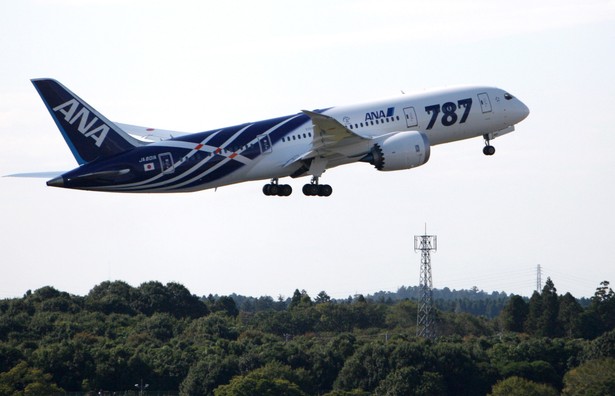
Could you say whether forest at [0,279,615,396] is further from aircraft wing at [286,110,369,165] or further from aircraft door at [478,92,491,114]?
aircraft wing at [286,110,369,165]

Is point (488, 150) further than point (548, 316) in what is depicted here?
No

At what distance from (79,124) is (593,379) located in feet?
160

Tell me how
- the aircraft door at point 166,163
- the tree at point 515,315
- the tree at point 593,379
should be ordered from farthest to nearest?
the tree at point 515,315 → the tree at point 593,379 → the aircraft door at point 166,163

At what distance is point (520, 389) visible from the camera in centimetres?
11225

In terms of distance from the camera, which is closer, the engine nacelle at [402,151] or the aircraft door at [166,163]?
the aircraft door at [166,163]

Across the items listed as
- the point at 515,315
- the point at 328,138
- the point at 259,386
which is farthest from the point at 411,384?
the point at 515,315

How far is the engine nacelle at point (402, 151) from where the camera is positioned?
8512 centimetres

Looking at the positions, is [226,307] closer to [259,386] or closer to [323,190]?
[259,386]

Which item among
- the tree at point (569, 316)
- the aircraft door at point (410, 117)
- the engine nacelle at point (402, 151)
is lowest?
the tree at point (569, 316)

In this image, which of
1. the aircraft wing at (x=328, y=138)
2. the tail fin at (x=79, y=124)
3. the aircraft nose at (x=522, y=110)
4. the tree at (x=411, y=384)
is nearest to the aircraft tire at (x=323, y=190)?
the aircraft wing at (x=328, y=138)

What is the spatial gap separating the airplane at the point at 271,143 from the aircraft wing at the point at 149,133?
7.9 inches

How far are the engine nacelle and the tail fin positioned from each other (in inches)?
599

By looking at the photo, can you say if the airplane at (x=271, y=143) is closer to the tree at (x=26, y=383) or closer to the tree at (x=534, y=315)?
the tree at (x=26, y=383)

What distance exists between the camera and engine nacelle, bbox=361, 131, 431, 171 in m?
85.1
